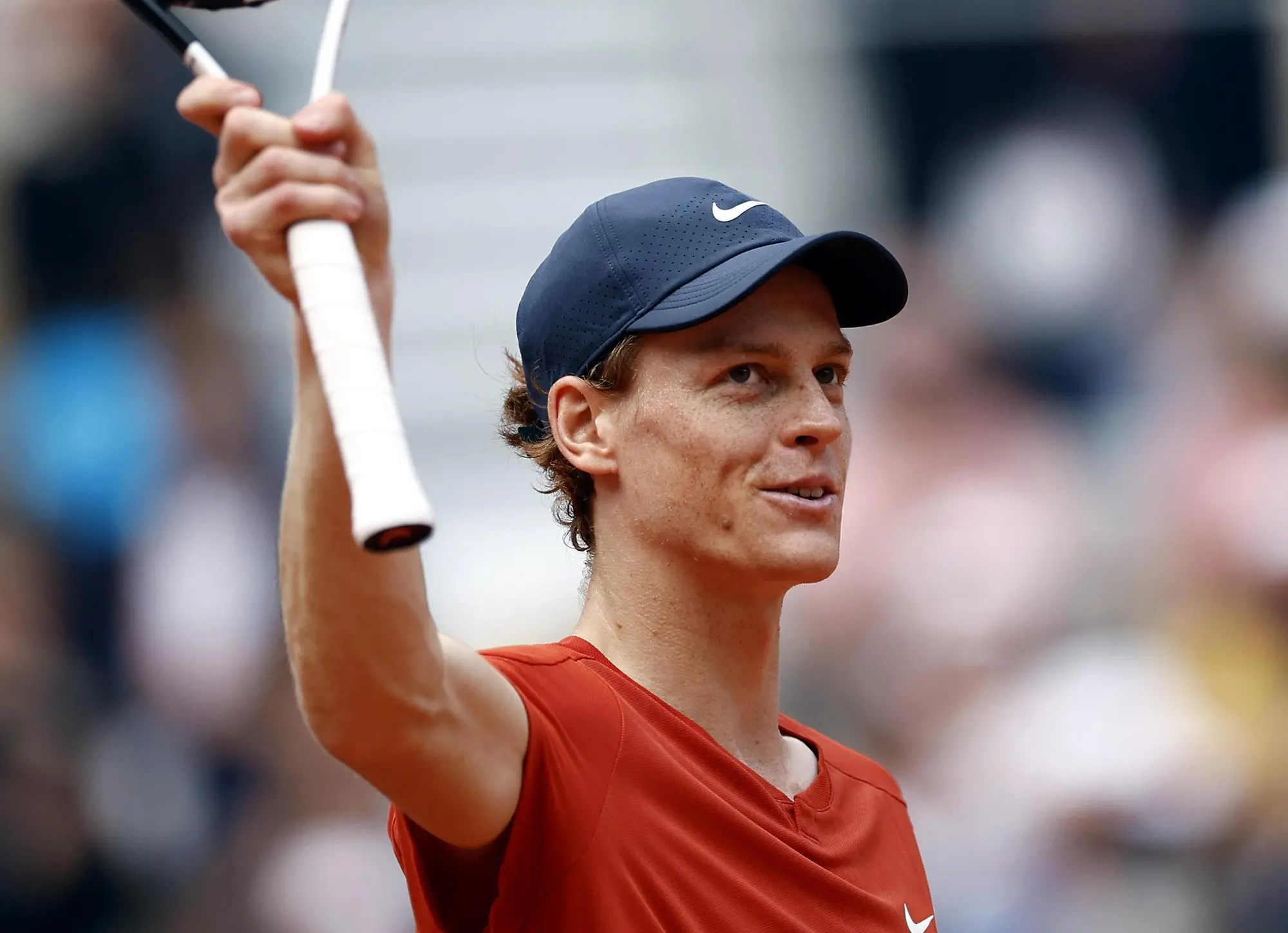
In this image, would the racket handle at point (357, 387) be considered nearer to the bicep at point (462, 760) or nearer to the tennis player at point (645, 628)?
the tennis player at point (645, 628)

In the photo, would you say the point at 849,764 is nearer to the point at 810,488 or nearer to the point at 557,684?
the point at 810,488

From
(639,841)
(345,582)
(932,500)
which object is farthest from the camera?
(932,500)

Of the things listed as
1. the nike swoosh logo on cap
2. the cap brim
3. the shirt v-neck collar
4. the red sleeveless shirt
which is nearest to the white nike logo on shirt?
the red sleeveless shirt

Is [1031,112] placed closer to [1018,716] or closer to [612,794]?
[1018,716]

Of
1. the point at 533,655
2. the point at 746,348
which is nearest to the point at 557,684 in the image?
the point at 533,655

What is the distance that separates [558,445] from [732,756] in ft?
1.82

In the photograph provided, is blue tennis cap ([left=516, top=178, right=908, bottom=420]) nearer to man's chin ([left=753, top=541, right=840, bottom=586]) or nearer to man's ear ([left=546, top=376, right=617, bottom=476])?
man's ear ([left=546, top=376, right=617, bottom=476])

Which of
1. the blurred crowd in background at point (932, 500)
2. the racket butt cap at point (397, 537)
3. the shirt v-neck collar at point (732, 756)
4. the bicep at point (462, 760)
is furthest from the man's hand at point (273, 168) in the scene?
the blurred crowd in background at point (932, 500)

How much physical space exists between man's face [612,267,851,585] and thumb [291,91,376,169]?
2.68ft

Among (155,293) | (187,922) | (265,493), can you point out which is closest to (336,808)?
(187,922)

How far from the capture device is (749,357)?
2346mm

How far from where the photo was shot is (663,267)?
7.75 feet

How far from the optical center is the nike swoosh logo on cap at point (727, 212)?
2441 mm

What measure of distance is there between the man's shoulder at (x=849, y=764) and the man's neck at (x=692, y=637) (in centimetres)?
22
